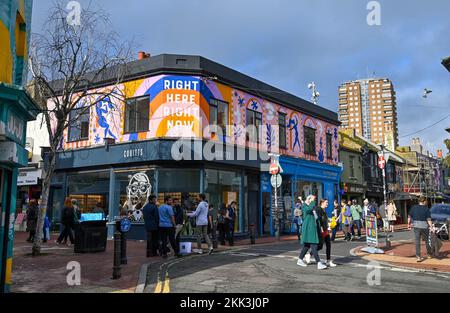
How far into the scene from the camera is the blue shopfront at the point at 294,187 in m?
21.5

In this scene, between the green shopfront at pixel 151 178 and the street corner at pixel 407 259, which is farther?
the green shopfront at pixel 151 178

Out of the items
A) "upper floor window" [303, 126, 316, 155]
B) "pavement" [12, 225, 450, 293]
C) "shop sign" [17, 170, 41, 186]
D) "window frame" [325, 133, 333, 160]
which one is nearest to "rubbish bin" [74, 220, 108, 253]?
"pavement" [12, 225, 450, 293]

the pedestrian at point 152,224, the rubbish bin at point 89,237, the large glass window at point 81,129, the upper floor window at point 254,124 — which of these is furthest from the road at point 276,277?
the large glass window at point 81,129

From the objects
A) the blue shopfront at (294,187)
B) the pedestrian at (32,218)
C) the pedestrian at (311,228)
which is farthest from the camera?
the blue shopfront at (294,187)

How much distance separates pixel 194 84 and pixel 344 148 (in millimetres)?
16507

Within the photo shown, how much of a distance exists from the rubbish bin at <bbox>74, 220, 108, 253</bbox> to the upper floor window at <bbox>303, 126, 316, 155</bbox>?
1494cm

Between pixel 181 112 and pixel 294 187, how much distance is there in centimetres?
901

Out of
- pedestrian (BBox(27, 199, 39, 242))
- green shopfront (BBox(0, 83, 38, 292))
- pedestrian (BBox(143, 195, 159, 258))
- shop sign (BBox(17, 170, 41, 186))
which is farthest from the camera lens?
shop sign (BBox(17, 170, 41, 186))

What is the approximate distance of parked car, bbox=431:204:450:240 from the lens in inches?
679

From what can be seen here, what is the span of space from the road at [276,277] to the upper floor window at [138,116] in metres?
8.11

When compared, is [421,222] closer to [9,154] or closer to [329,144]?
[9,154]

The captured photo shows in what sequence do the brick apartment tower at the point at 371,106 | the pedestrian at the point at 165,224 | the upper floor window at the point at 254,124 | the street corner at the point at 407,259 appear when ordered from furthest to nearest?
the brick apartment tower at the point at 371,106 → the upper floor window at the point at 254,124 → the pedestrian at the point at 165,224 → the street corner at the point at 407,259

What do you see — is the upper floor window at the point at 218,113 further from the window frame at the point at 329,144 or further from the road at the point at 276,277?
the window frame at the point at 329,144

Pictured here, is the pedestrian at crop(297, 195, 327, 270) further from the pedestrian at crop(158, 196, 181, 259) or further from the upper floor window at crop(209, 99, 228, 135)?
the upper floor window at crop(209, 99, 228, 135)
